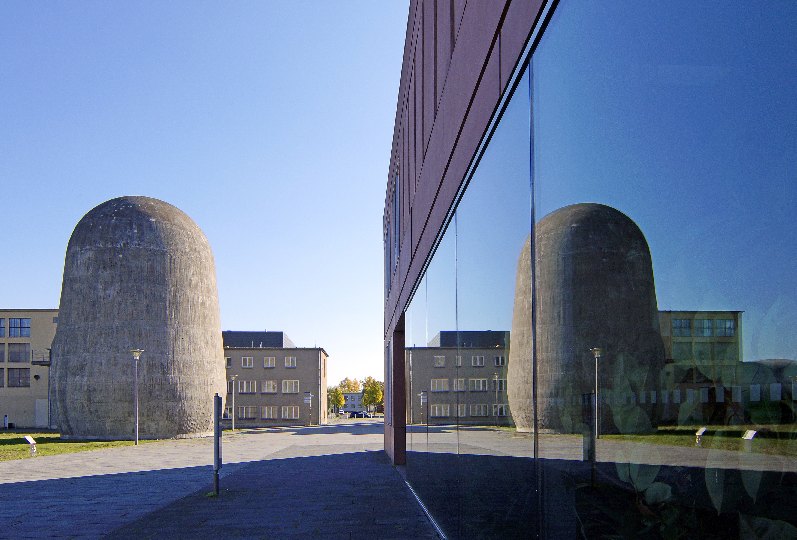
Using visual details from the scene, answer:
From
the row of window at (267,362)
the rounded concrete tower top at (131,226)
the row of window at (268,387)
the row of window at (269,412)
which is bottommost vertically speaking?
the row of window at (269,412)

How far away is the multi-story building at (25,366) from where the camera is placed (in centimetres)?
7038

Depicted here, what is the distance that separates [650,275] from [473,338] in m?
A: 3.94

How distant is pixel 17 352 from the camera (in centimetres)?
7169

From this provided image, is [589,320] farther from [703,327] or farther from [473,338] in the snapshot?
[473,338]

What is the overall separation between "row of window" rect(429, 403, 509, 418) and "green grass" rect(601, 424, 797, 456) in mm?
2605

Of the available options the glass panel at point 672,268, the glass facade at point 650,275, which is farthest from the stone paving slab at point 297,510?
the glass panel at point 672,268

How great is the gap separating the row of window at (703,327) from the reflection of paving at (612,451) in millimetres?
317

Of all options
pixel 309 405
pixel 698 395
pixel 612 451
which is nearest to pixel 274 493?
pixel 612 451

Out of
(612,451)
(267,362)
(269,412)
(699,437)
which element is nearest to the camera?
(699,437)

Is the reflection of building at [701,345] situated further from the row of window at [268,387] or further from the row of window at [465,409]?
the row of window at [268,387]

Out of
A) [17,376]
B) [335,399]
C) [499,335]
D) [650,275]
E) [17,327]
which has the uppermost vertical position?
[650,275]

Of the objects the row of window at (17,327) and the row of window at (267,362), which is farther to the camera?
the row of window at (267,362)

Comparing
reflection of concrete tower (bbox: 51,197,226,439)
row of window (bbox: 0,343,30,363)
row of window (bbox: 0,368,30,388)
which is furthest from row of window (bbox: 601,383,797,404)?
row of window (bbox: 0,343,30,363)

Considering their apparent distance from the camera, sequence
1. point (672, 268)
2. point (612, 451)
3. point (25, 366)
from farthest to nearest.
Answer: point (25, 366) < point (612, 451) < point (672, 268)
